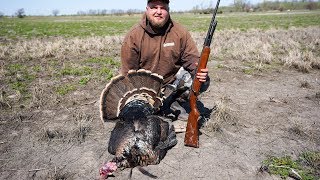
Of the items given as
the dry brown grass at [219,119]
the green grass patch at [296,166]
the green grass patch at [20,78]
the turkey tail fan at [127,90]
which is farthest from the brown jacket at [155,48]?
the green grass patch at [20,78]

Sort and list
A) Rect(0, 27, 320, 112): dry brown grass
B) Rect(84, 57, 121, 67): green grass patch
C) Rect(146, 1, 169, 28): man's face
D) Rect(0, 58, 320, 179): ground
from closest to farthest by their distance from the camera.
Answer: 1. Rect(0, 58, 320, 179): ground
2. Rect(146, 1, 169, 28): man's face
3. Rect(0, 27, 320, 112): dry brown grass
4. Rect(84, 57, 121, 67): green grass patch

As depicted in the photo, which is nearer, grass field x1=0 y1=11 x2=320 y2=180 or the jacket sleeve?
grass field x1=0 y1=11 x2=320 y2=180

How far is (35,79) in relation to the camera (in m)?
8.52

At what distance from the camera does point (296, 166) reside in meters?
4.09

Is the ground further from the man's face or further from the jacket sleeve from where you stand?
the man's face

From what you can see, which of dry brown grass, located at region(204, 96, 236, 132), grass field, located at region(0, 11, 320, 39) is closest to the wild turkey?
dry brown grass, located at region(204, 96, 236, 132)

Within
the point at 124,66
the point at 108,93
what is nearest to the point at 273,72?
the point at 124,66

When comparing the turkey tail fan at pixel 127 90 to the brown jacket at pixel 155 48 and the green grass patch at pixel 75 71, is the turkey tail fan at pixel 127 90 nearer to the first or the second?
the brown jacket at pixel 155 48

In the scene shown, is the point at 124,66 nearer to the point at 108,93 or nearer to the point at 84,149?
the point at 108,93

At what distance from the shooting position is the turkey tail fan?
463 centimetres

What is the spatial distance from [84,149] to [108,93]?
0.96 metres

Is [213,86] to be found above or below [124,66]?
below

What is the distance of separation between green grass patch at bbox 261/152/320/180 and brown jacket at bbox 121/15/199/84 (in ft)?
7.40

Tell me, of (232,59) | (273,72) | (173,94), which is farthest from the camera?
(232,59)
